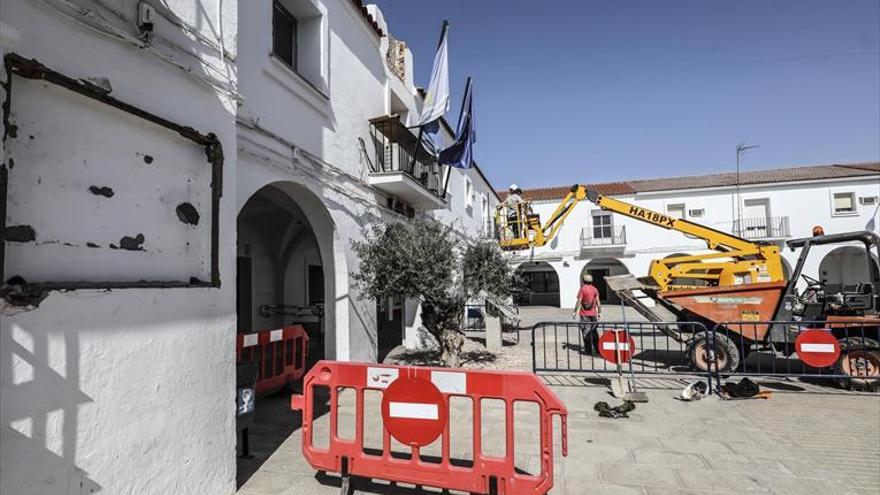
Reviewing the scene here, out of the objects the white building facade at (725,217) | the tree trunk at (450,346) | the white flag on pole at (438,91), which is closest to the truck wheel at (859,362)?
the tree trunk at (450,346)

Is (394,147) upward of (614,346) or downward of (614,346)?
upward

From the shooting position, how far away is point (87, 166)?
8.57ft

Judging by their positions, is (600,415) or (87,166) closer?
(87,166)

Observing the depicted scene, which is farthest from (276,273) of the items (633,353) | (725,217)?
(725,217)

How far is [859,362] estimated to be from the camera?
6629 millimetres

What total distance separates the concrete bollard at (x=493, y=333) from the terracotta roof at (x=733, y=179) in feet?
56.8

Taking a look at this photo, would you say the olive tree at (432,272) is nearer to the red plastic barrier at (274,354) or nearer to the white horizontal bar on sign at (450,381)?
the red plastic barrier at (274,354)

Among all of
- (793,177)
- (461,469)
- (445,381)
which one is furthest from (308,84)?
(793,177)

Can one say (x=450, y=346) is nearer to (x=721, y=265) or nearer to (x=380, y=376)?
(x=380, y=376)

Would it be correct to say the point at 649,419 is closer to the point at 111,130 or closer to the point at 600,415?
the point at 600,415

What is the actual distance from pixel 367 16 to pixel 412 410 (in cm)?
741

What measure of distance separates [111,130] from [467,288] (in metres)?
5.96

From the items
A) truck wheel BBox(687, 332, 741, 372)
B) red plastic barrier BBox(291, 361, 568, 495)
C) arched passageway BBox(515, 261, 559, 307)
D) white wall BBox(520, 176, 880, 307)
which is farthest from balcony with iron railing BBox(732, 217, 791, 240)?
red plastic barrier BBox(291, 361, 568, 495)

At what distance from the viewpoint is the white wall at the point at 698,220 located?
21.8m
